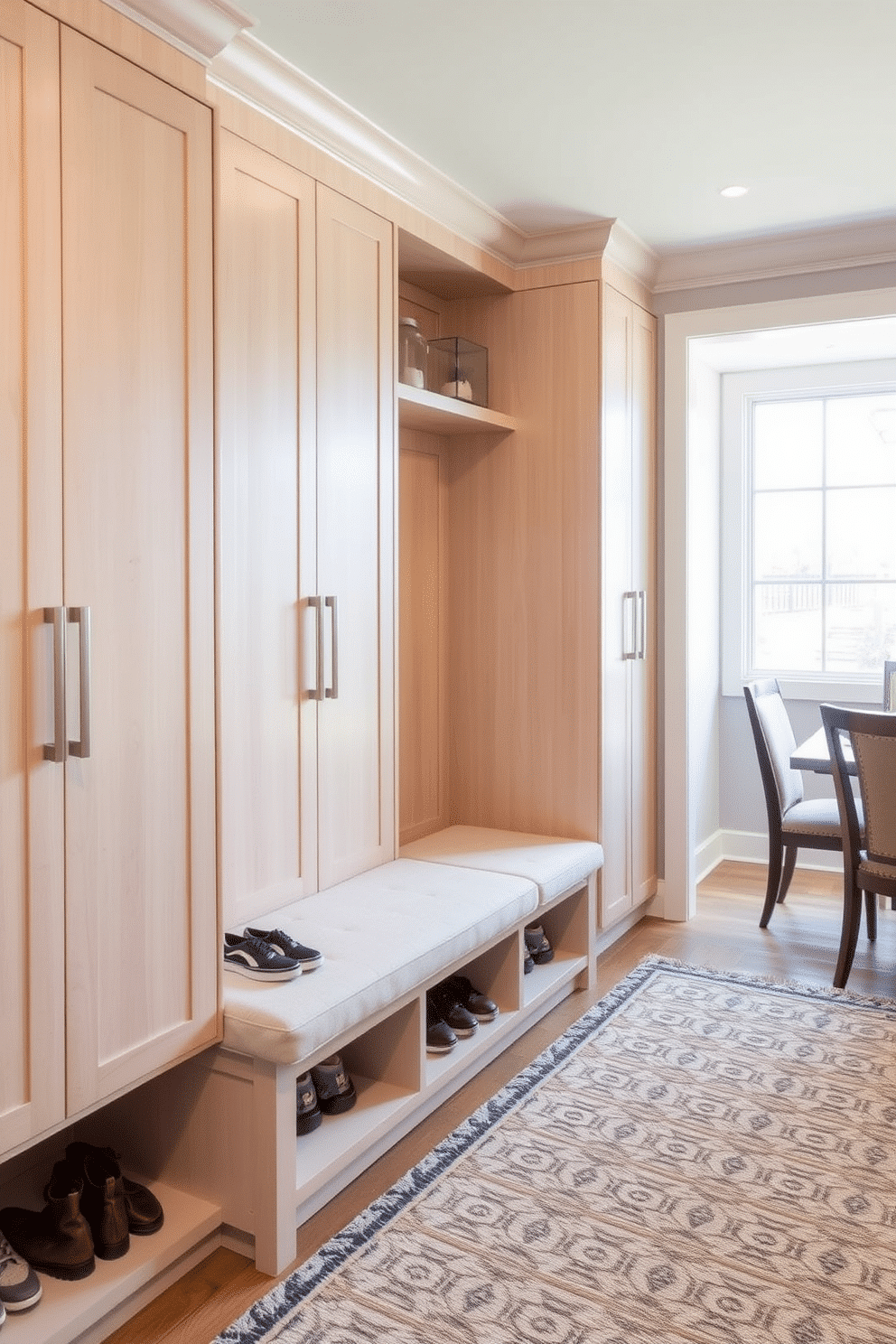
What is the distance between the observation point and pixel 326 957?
7.66 feet

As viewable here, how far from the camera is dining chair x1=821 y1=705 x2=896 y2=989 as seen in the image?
3.24 meters

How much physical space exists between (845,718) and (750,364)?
231cm

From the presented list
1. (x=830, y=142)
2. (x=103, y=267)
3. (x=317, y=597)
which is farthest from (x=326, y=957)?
(x=830, y=142)

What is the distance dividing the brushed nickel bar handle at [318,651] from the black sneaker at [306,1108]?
93 centimetres

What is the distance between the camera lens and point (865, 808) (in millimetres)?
3402

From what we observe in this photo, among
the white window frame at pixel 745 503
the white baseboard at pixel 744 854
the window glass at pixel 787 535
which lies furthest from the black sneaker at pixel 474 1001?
the window glass at pixel 787 535

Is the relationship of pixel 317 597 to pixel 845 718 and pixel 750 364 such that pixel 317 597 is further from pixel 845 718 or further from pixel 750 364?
pixel 750 364

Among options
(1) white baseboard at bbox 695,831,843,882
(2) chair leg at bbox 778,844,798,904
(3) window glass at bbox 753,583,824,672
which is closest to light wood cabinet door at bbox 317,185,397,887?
(2) chair leg at bbox 778,844,798,904

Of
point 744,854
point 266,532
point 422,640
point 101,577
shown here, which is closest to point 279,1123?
point 101,577

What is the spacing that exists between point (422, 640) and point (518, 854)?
831mm

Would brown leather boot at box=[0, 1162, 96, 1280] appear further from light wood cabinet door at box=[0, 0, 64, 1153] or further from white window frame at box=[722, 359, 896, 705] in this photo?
white window frame at box=[722, 359, 896, 705]

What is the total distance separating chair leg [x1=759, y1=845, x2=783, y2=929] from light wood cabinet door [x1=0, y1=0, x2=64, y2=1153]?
308 centimetres

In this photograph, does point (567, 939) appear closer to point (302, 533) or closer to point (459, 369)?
point (302, 533)

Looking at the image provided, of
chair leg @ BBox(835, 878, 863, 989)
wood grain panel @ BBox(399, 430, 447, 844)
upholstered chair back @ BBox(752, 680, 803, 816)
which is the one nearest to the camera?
chair leg @ BBox(835, 878, 863, 989)
